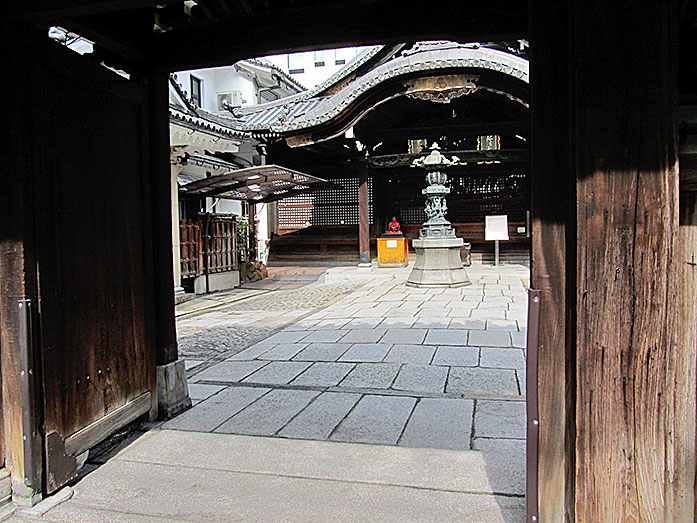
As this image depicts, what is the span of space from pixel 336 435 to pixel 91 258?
1790 mm

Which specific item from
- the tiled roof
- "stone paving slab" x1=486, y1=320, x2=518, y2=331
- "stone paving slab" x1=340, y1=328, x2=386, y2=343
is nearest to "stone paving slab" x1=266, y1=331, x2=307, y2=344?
"stone paving slab" x1=340, y1=328, x2=386, y2=343

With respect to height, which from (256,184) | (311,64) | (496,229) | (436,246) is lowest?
(436,246)

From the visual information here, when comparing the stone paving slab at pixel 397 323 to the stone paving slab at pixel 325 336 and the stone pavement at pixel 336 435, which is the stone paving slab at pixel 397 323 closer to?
the stone pavement at pixel 336 435

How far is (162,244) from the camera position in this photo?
3725mm

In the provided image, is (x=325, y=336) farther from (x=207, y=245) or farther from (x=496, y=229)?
(x=496, y=229)

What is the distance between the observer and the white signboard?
1491 cm

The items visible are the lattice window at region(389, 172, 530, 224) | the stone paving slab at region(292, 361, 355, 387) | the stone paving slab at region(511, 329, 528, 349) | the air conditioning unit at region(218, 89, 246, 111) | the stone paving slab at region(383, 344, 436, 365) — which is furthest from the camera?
the air conditioning unit at region(218, 89, 246, 111)

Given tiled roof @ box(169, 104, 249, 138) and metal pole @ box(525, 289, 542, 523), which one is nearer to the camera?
metal pole @ box(525, 289, 542, 523)

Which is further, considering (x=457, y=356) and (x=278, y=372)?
(x=457, y=356)

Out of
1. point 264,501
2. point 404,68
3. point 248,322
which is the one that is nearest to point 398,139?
point 404,68

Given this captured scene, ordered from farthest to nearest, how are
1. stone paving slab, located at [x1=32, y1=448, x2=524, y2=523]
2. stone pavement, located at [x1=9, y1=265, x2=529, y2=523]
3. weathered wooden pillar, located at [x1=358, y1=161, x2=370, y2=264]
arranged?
1. weathered wooden pillar, located at [x1=358, y1=161, x2=370, y2=264]
2. stone pavement, located at [x1=9, y1=265, x2=529, y2=523]
3. stone paving slab, located at [x1=32, y1=448, x2=524, y2=523]

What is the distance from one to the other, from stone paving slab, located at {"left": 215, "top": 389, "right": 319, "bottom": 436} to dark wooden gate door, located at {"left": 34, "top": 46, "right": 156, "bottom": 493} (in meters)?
0.60

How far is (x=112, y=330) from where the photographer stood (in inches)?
128

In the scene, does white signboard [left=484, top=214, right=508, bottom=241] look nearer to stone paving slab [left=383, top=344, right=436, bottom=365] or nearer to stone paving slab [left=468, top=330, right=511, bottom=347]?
stone paving slab [left=468, top=330, right=511, bottom=347]
